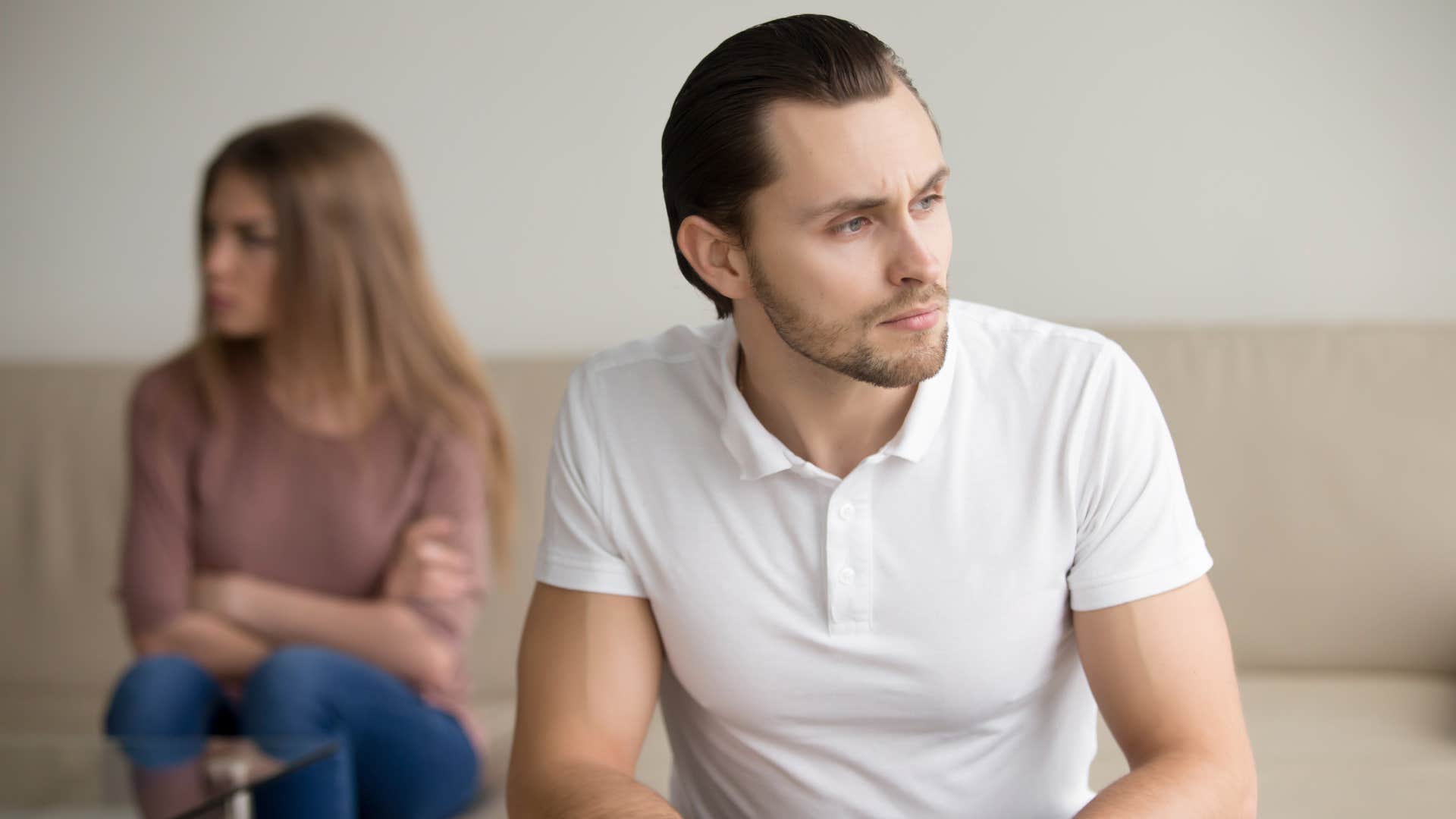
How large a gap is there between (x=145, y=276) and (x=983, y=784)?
1950 mm

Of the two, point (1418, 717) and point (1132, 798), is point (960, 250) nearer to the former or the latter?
point (1418, 717)

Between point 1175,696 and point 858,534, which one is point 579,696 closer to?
point 858,534

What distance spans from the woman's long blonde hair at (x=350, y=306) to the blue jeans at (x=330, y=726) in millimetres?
379

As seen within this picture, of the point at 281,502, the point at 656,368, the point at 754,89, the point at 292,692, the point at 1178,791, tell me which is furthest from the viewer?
the point at 281,502

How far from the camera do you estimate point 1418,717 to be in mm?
1775

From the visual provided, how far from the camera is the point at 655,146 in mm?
2299

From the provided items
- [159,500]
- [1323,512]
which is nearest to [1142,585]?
[1323,512]

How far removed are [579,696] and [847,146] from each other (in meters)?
0.48

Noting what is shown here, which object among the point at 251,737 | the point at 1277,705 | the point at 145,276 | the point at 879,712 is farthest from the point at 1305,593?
the point at 145,276

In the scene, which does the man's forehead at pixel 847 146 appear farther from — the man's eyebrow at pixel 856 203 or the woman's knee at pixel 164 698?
the woman's knee at pixel 164 698

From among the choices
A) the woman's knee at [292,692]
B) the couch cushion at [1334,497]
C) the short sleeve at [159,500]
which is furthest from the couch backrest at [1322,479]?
the woman's knee at [292,692]

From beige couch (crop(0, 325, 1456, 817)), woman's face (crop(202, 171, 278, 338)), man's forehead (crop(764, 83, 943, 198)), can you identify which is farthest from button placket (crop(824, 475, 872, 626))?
woman's face (crop(202, 171, 278, 338))

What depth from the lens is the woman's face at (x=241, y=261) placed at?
1983mm

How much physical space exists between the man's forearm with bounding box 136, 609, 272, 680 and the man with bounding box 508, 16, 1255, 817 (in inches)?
33.2
